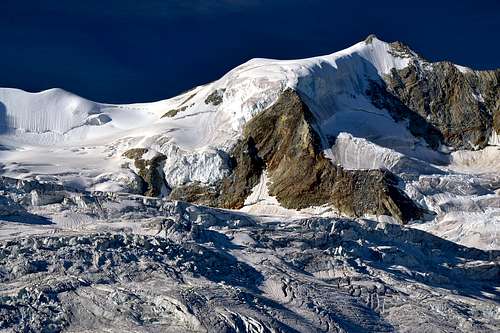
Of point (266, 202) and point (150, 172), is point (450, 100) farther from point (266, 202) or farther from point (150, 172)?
point (150, 172)

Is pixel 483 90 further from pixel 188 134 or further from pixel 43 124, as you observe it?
pixel 43 124

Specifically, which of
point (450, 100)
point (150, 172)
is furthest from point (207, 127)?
point (450, 100)

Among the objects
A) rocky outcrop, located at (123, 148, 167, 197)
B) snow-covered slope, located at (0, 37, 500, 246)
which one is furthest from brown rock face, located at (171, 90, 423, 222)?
rocky outcrop, located at (123, 148, 167, 197)

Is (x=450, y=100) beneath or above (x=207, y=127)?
above

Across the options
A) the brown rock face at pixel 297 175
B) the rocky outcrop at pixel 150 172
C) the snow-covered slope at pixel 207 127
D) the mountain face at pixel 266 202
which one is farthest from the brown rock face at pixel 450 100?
the rocky outcrop at pixel 150 172

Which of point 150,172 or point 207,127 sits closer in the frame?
point 150,172

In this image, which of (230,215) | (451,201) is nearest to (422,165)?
(451,201)
